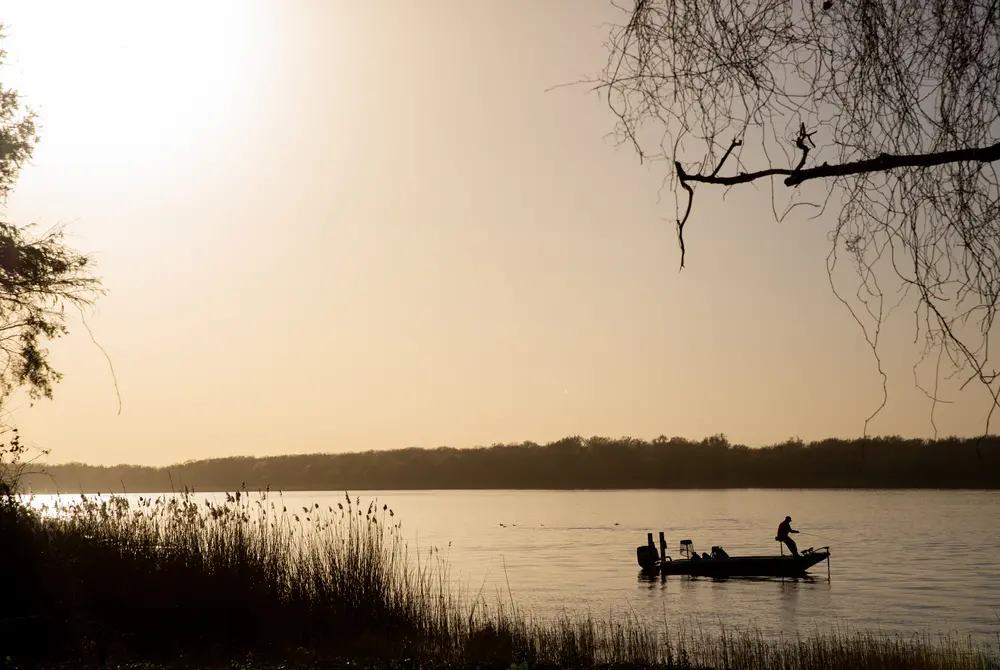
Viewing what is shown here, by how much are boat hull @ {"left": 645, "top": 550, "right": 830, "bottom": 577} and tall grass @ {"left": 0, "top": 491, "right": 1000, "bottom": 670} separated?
2777cm

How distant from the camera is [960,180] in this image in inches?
116

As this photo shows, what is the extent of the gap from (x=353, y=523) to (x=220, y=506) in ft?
7.09

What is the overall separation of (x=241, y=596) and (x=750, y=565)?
112ft

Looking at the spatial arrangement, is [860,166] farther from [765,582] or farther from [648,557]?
[765,582]

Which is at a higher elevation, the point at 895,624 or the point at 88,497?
the point at 88,497

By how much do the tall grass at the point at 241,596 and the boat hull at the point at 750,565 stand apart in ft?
91.1

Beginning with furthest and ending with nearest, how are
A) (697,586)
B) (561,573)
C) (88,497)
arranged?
(561,573) → (697,586) → (88,497)

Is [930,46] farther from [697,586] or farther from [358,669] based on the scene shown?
[697,586]

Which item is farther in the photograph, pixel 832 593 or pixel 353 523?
pixel 832 593

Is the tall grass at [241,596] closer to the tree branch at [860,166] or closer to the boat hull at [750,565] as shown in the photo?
the tree branch at [860,166]

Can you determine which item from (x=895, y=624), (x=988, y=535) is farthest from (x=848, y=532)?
(x=895, y=624)

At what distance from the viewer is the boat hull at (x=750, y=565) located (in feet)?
143

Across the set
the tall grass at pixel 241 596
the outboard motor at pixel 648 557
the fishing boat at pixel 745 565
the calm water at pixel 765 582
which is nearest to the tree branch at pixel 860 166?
the tall grass at pixel 241 596

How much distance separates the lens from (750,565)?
4381 cm
